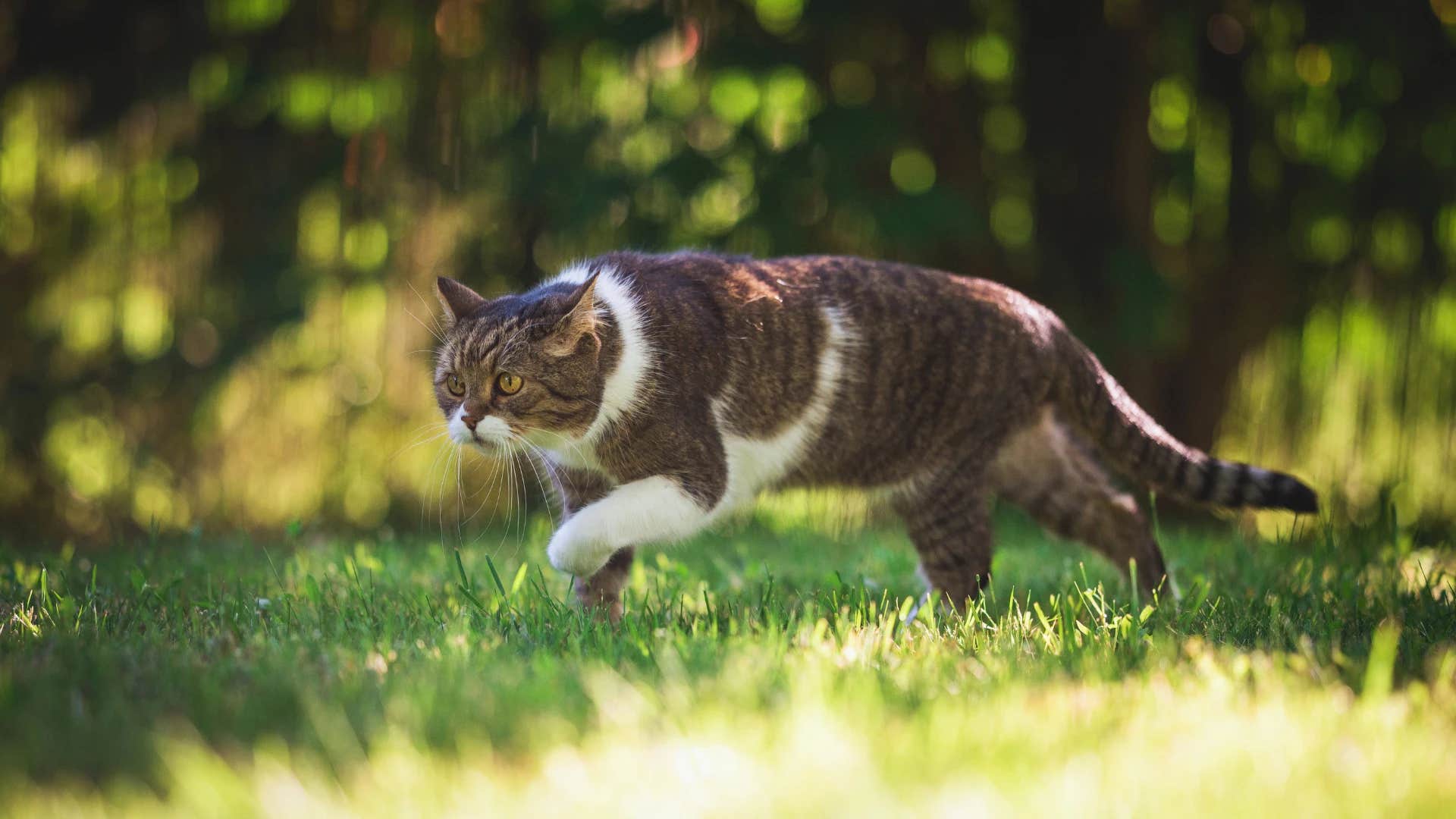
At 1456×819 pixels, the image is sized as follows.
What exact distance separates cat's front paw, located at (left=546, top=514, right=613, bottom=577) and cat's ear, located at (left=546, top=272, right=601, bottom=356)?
485 millimetres

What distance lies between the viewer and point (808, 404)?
378 centimetres

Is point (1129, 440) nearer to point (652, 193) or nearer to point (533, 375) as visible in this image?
point (533, 375)

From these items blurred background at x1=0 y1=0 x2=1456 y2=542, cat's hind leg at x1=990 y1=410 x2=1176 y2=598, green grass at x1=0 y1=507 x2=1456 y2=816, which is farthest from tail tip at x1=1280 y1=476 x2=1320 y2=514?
blurred background at x1=0 y1=0 x2=1456 y2=542

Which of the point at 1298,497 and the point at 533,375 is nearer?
Result: the point at 533,375

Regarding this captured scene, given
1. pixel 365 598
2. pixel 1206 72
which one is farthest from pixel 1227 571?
pixel 1206 72

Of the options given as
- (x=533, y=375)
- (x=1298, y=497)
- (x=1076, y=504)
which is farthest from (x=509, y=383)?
(x=1298, y=497)

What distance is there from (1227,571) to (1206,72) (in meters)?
3.46

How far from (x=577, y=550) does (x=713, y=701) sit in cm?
105

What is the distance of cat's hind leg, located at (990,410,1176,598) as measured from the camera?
4086 millimetres

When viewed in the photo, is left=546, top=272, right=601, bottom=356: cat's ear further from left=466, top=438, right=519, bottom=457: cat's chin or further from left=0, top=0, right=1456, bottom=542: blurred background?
left=0, top=0, right=1456, bottom=542: blurred background

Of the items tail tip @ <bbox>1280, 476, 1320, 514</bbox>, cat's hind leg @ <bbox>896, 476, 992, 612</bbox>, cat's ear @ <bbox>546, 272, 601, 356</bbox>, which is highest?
cat's ear @ <bbox>546, 272, 601, 356</bbox>

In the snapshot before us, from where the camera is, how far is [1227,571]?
4.36 meters

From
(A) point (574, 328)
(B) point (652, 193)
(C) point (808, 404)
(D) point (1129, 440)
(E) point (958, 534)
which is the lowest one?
(E) point (958, 534)

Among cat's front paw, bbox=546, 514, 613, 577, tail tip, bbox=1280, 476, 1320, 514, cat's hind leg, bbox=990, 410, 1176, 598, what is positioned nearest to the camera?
cat's front paw, bbox=546, 514, 613, 577
